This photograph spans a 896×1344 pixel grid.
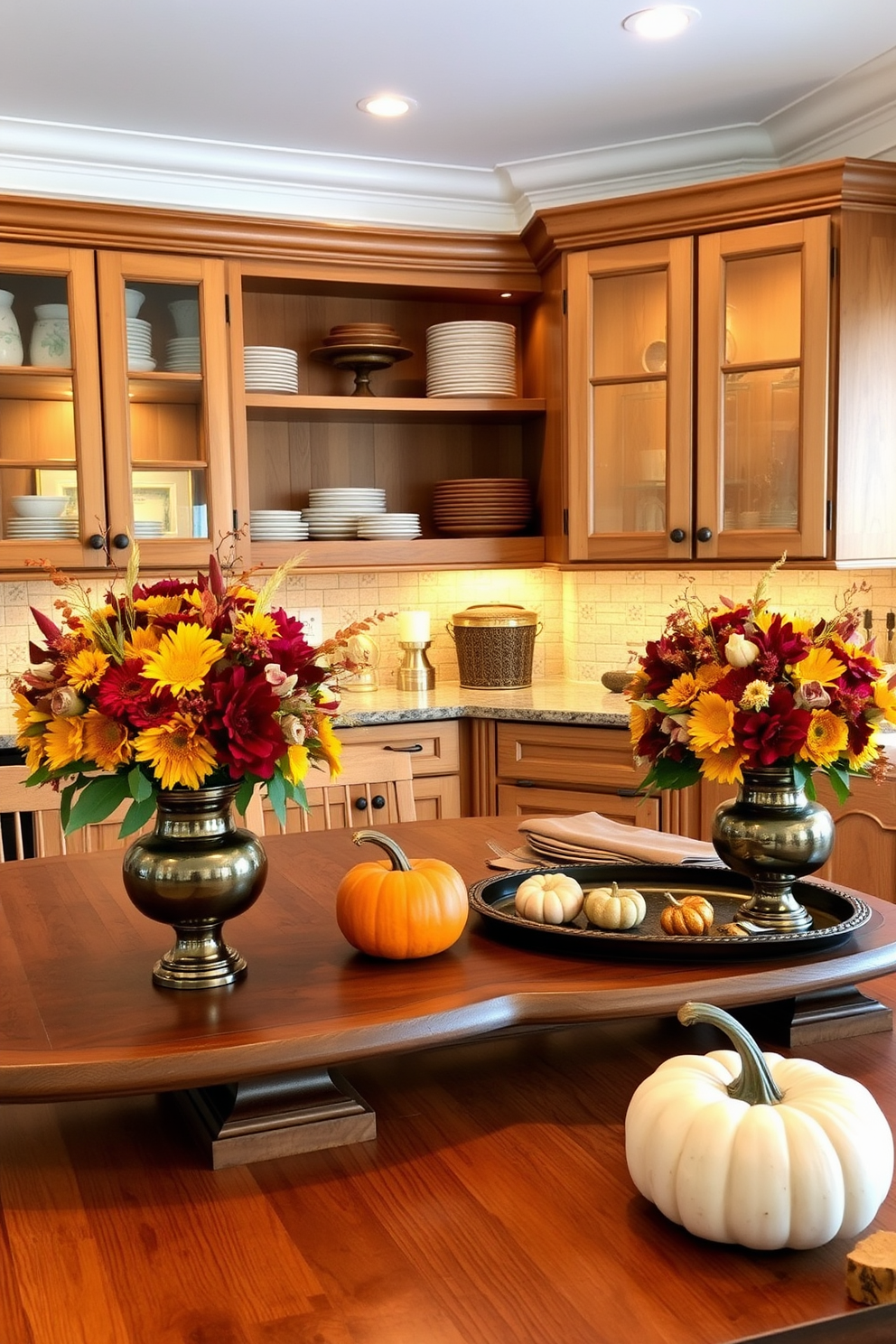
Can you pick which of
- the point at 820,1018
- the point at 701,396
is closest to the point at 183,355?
the point at 701,396

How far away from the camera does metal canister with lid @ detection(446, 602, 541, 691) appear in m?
4.01

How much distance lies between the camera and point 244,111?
3.38 metres

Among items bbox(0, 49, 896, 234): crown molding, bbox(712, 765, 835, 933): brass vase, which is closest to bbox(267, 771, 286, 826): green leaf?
bbox(712, 765, 835, 933): brass vase

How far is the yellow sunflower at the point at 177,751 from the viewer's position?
1.18 meters

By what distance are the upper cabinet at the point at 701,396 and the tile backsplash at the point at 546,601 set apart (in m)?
0.29

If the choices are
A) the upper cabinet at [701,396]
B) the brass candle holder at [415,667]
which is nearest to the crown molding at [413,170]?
the upper cabinet at [701,396]

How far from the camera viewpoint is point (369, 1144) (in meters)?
1.13

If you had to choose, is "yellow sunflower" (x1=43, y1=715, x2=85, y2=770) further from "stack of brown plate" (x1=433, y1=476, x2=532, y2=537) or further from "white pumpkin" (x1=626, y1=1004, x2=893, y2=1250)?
"stack of brown plate" (x1=433, y1=476, x2=532, y2=537)

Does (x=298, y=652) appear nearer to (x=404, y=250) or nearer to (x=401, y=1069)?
(x=401, y=1069)

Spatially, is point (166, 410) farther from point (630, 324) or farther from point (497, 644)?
point (630, 324)

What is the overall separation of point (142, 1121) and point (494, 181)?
3395 mm

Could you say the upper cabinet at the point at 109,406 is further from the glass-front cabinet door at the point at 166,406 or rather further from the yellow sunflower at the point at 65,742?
the yellow sunflower at the point at 65,742

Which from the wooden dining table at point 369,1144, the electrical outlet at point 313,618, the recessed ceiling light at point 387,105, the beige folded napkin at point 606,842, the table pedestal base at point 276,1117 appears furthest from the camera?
the electrical outlet at point 313,618

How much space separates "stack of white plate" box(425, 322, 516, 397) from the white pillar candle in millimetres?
734
